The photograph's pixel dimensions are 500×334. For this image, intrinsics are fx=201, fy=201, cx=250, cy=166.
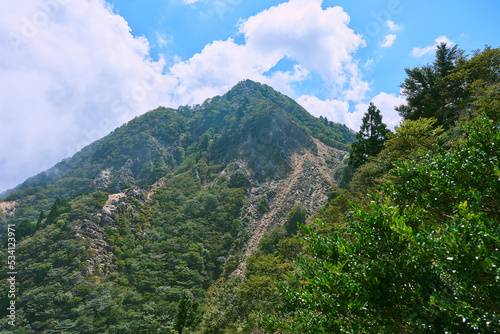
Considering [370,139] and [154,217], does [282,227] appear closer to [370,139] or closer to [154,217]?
[370,139]

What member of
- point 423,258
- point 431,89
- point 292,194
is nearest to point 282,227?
point 292,194

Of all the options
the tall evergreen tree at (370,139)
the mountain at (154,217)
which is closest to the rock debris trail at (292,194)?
the mountain at (154,217)

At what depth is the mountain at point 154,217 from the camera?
98.6 feet

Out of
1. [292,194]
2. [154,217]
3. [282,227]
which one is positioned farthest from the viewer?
[292,194]

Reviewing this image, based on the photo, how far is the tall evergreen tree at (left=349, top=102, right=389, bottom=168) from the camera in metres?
24.5

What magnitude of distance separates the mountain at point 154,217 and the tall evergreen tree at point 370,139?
25.8 m

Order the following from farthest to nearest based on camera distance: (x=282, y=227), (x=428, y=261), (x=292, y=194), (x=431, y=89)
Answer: (x=292, y=194) < (x=282, y=227) < (x=431, y=89) < (x=428, y=261)

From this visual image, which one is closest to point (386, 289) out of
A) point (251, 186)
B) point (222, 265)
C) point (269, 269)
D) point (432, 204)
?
point (432, 204)

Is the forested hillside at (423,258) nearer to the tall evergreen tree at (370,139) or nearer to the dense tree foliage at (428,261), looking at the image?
the dense tree foliage at (428,261)

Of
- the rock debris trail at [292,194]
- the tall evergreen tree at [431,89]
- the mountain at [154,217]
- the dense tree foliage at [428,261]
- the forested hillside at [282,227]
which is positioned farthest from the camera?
the rock debris trail at [292,194]

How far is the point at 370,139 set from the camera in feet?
82.6

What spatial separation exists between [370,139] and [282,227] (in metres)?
26.5

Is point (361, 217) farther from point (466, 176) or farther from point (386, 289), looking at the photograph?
point (466, 176)

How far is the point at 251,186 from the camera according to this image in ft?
207
